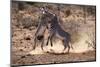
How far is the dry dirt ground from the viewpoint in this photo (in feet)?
6.93

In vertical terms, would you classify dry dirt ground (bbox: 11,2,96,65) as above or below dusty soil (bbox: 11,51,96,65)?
above

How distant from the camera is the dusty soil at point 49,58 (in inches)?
83.4

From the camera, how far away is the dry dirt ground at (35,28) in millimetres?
→ 2111

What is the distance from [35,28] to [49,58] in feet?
1.29

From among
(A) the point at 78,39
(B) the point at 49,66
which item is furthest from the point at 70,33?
(B) the point at 49,66

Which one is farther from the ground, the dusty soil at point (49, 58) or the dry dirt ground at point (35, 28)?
the dry dirt ground at point (35, 28)

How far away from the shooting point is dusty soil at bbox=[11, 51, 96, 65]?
6.95 ft

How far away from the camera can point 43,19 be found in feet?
7.27

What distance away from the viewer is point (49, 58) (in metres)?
2.23

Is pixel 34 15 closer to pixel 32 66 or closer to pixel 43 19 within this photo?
pixel 43 19

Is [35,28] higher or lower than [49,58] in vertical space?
higher
